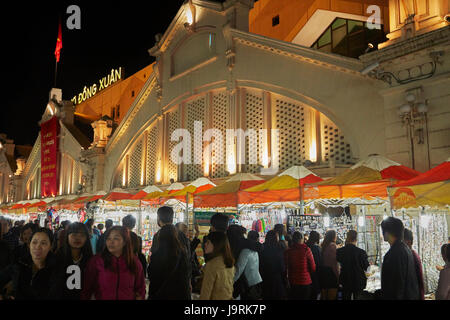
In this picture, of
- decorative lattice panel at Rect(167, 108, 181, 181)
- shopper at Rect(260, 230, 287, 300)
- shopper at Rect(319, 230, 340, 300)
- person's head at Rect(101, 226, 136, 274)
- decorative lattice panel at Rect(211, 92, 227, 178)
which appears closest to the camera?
person's head at Rect(101, 226, 136, 274)

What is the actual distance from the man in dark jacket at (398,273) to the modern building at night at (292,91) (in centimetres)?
710

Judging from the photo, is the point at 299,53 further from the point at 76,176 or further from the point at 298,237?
the point at 76,176

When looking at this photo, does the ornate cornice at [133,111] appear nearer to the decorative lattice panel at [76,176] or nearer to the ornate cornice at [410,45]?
the decorative lattice panel at [76,176]

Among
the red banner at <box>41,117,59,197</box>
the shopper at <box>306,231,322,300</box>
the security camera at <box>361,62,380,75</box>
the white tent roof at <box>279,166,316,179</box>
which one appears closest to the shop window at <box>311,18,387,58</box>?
the security camera at <box>361,62,380,75</box>

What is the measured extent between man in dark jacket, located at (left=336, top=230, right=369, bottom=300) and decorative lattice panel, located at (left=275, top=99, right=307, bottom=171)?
8294mm

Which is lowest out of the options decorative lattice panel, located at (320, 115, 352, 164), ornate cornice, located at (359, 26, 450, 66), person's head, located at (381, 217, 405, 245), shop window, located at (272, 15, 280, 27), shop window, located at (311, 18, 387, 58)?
person's head, located at (381, 217, 405, 245)

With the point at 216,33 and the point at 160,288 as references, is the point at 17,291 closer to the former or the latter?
the point at 160,288

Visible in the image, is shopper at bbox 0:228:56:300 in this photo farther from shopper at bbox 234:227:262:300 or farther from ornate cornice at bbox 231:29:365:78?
ornate cornice at bbox 231:29:365:78

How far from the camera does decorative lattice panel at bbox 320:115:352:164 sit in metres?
14.2

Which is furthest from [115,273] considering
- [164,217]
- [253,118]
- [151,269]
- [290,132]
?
[253,118]

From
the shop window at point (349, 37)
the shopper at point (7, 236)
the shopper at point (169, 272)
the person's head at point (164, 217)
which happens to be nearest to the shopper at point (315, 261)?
the person's head at point (164, 217)

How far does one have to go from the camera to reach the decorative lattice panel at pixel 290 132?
51.3ft

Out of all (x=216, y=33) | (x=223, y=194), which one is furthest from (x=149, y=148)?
(x=223, y=194)

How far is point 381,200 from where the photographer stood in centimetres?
1189
